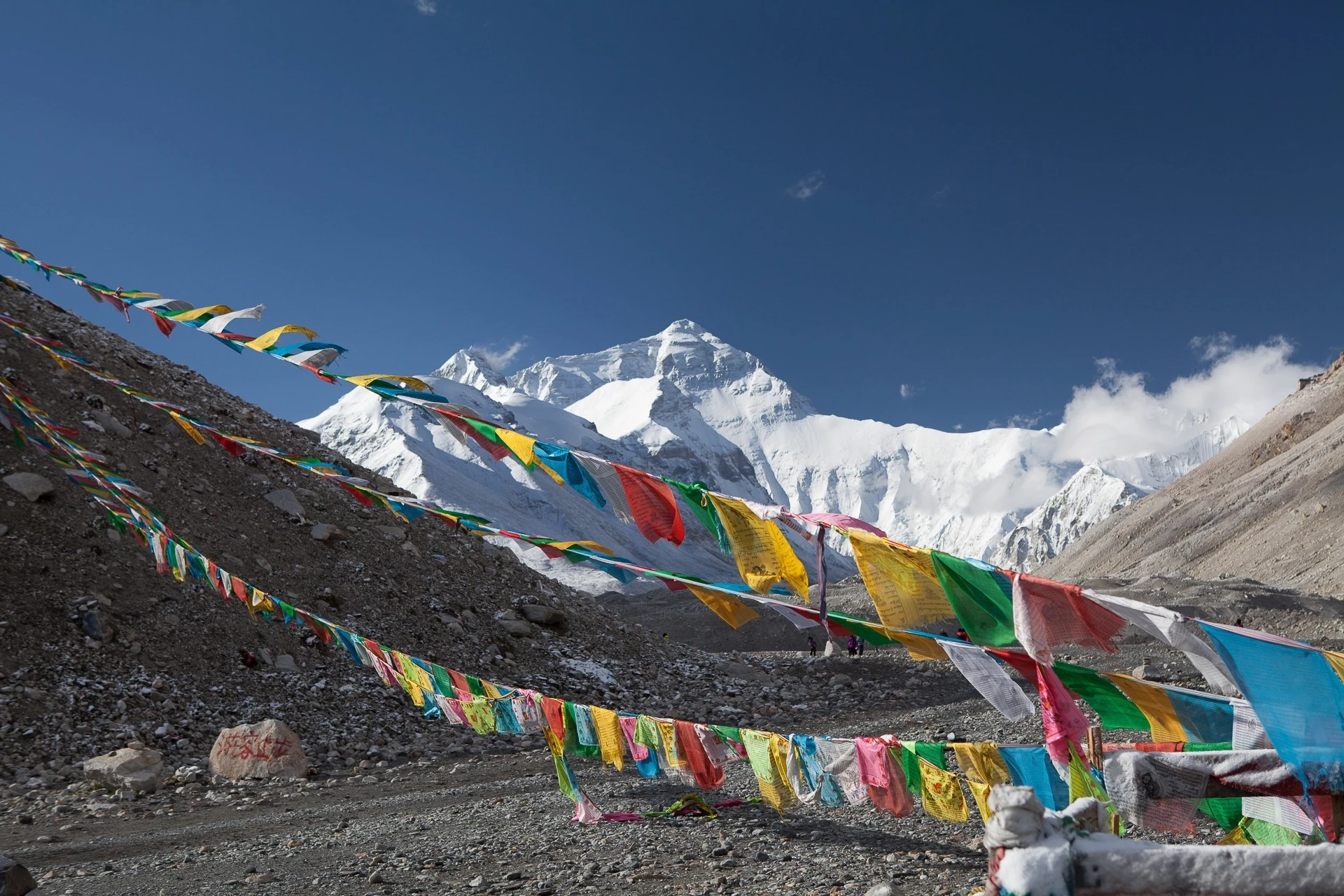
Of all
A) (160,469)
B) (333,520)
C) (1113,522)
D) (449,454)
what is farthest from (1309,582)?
(449,454)

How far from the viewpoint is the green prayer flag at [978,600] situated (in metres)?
4.69

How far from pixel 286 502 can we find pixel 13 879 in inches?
595

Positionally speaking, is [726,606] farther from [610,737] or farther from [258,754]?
[258,754]

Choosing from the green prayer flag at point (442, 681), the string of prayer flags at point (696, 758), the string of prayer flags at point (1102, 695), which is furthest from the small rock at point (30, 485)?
the string of prayer flags at point (1102, 695)

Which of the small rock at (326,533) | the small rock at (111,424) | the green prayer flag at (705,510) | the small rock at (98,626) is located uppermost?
the small rock at (111,424)

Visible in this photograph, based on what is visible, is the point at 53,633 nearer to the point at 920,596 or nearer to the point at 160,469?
the point at 160,469

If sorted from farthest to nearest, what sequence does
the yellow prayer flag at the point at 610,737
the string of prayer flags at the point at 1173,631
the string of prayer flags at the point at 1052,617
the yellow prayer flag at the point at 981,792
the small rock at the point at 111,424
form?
the small rock at the point at 111,424 → the yellow prayer flag at the point at 610,737 → the yellow prayer flag at the point at 981,792 → the string of prayer flags at the point at 1052,617 → the string of prayer flags at the point at 1173,631

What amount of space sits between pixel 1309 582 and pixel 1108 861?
60.3 m

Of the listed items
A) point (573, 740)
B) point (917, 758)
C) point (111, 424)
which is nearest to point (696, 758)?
point (573, 740)

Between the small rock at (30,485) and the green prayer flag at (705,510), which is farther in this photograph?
the small rock at (30,485)

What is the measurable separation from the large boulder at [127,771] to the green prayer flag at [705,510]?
9.17 meters

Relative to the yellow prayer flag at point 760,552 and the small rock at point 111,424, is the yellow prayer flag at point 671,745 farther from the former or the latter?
the small rock at point 111,424

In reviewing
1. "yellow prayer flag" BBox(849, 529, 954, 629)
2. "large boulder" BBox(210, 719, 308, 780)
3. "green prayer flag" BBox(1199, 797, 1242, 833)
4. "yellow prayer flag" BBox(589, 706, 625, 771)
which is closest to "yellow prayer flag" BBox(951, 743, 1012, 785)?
"green prayer flag" BBox(1199, 797, 1242, 833)

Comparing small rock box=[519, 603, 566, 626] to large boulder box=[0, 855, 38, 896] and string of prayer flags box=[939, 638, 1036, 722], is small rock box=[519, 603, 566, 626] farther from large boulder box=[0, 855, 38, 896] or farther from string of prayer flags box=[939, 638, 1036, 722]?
string of prayer flags box=[939, 638, 1036, 722]
